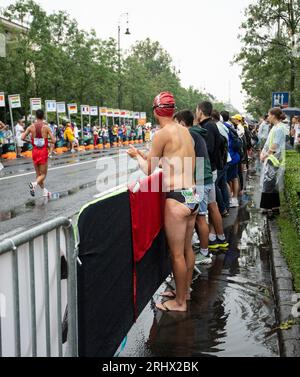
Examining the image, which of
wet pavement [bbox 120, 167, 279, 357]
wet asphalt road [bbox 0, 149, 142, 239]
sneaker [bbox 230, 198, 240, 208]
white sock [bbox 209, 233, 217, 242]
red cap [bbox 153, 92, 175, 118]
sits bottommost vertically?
wet asphalt road [bbox 0, 149, 142, 239]

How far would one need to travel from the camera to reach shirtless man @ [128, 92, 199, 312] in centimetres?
459

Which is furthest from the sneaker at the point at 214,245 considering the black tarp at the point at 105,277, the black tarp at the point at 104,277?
the black tarp at the point at 104,277

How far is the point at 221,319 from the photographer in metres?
4.88

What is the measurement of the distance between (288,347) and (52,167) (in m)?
17.9

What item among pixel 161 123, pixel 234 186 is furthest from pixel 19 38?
pixel 161 123

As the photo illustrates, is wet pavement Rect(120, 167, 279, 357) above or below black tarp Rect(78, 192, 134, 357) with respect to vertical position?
below

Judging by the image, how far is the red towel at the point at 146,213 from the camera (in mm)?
4039

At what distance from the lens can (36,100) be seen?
2967 cm

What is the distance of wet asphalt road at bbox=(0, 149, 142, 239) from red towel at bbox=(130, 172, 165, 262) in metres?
4.15

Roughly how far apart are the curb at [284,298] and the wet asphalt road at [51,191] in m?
4.18

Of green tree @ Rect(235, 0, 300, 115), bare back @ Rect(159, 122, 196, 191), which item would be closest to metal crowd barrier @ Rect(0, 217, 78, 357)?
bare back @ Rect(159, 122, 196, 191)

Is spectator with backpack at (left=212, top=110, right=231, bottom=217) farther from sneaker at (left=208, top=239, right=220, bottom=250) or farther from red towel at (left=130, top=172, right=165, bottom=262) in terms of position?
red towel at (left=130, top=172, right=165, bottom=262)
